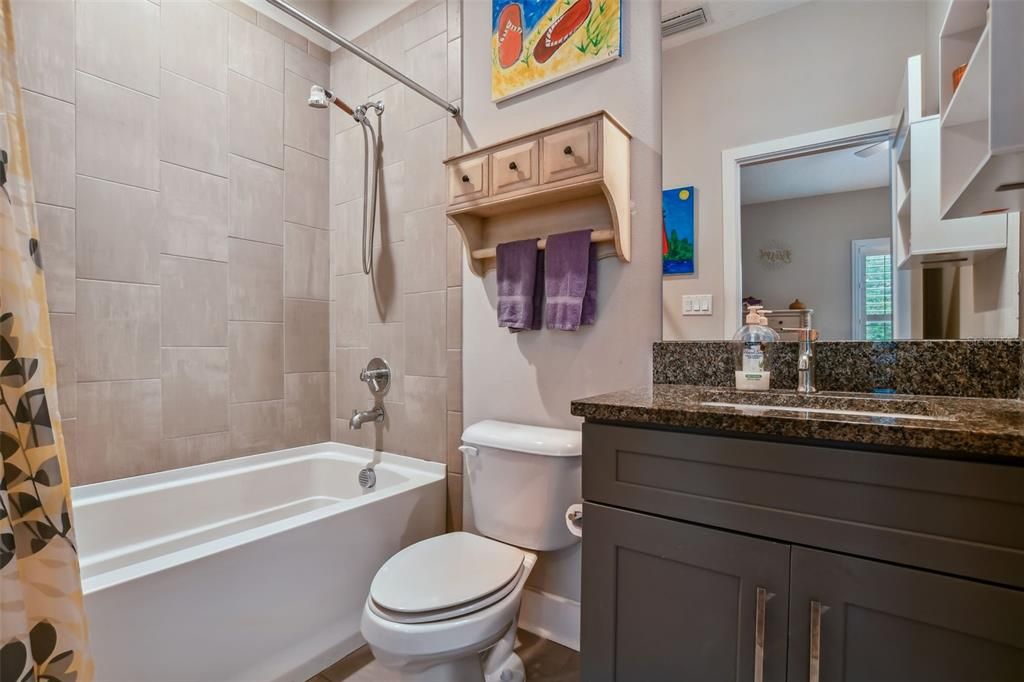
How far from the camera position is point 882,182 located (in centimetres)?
125

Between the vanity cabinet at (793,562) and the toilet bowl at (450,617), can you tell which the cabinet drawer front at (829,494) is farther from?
the toilet bowl at (450,617)

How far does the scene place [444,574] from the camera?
136cm

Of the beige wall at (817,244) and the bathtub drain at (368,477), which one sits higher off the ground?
the beige wall at (817,244)

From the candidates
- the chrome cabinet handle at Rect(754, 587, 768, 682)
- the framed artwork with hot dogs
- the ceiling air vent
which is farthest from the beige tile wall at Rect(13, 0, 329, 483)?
the chrome cabinet handle at Rect(754, 587, 768, 682)

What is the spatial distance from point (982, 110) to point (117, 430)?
99.6 inches

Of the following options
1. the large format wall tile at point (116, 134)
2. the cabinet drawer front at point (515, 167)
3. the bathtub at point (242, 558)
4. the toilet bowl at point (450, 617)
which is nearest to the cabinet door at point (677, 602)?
the toilet bowl at point (450, 617)

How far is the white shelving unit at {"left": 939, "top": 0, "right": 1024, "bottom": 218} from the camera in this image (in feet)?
2.43

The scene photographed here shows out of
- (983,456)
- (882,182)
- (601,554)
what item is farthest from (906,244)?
(601,554)

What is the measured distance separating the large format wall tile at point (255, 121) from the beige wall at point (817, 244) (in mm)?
1972

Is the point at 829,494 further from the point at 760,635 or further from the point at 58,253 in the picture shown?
the point at 58,253

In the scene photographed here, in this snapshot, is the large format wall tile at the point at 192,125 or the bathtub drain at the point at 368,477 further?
the bathtub drain at the point at 368,477

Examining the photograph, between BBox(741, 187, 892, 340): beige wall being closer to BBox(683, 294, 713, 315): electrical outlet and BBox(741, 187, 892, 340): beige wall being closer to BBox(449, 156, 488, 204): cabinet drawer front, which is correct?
BBox(683, 294, 713, 315): electrical outlet

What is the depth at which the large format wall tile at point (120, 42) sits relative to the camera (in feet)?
5.54

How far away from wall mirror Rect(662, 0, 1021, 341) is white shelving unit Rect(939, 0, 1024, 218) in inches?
0.5
